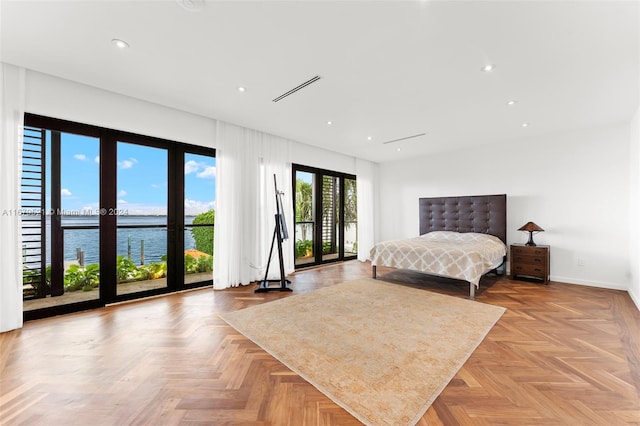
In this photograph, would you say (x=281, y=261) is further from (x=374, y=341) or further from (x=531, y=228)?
(x=531, y=228)

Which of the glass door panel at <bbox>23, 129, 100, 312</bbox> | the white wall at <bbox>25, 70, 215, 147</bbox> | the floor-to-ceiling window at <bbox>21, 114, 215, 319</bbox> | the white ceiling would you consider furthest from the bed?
the glass door panel at <bbox>23, 129, 100, 312</bbox>

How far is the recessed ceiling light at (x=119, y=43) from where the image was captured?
2.20m

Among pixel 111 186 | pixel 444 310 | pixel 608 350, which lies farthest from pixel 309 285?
pixel 608 350

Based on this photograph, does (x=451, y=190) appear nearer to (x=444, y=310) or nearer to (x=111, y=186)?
(x=444, y=310)

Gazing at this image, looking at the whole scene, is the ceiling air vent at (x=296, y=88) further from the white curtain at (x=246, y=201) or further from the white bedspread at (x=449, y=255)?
the white bedspread at (x=449, y=255)

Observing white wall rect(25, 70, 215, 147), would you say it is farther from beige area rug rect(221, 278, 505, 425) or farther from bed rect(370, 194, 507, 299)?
bed rect(370, 194, 507, 299)

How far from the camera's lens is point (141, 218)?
3.66 m

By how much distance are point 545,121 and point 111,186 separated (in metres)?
6.30

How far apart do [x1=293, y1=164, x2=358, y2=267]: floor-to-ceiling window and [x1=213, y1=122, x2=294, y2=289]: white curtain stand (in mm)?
619

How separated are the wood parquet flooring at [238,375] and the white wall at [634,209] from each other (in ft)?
2.72

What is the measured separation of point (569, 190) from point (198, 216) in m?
6.31

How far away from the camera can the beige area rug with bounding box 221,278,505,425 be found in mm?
1695

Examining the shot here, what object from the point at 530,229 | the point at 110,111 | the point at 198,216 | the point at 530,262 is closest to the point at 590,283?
the point at 530,262

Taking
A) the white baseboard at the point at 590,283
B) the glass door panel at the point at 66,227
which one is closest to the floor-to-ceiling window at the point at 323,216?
the glass door panel at the point at 66,227
